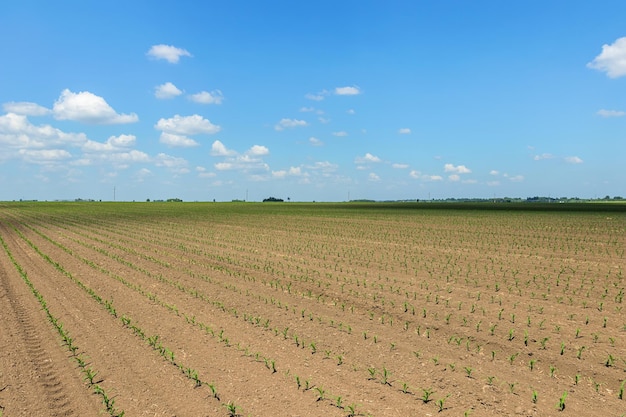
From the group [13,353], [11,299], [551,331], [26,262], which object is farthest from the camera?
[26,262]

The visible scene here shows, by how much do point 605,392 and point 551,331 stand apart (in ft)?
9.35

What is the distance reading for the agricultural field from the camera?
642cm

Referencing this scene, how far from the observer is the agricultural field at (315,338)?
642cm

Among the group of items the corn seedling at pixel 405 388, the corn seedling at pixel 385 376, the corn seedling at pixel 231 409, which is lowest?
the corn seedling at pixel 231 409

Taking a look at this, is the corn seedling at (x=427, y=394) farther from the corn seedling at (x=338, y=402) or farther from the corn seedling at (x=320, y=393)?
the corn seedling at (x=320, y=393)

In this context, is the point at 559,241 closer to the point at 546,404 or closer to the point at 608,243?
the point at 608,243

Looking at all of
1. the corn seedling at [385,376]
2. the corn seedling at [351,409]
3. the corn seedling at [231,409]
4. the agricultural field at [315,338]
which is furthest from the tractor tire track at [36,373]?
the corn seedling at [385,376]

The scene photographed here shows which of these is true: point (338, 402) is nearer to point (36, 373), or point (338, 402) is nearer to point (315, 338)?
point (315, 338)

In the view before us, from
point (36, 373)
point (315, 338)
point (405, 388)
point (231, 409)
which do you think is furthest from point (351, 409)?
point (36, 373)

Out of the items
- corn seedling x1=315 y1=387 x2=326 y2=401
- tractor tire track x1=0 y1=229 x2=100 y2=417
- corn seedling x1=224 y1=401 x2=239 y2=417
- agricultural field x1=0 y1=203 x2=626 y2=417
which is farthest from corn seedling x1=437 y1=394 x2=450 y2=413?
tractor tire track x1=0 y1=229 x2=100 y2=417

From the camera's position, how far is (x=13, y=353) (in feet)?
27.3

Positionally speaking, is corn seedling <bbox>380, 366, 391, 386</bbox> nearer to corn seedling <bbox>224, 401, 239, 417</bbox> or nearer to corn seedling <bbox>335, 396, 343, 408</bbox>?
corn seedling <bbox>335, 396, 343, 408</bbox>

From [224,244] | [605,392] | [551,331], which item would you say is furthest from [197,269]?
[605,392]

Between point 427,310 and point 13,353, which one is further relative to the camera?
point 427,310
